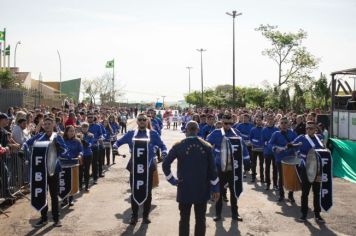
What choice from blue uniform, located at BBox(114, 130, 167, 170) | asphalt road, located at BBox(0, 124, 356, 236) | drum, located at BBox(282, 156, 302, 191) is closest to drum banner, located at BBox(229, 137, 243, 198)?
asphalt road, located at BBox(0, 124, 356, 236)

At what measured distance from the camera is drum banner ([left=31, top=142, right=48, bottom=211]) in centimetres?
851

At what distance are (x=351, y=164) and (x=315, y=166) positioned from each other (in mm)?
5735

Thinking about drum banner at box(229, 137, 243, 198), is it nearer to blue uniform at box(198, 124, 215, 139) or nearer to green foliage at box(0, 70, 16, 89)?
blue uniform at box(198, 124, 215, 139)

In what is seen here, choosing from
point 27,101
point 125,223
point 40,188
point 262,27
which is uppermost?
point 262,27

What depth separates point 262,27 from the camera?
55.9m

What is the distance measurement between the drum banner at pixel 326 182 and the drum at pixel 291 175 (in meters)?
0.69

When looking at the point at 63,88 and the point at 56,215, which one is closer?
the point at 56,215

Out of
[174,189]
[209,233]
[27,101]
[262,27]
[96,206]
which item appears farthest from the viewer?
[262,27]

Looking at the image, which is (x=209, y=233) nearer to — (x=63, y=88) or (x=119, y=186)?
(x=119, y=186)

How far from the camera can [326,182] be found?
9273 millimetres

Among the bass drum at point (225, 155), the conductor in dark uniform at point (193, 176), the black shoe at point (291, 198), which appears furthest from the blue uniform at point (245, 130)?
the conductor in dark uniform at point (193, 176)

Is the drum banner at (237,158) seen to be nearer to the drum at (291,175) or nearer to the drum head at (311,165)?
the drum at (291,175)

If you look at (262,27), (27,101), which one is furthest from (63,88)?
(27,101)

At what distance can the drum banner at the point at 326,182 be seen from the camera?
924cm
